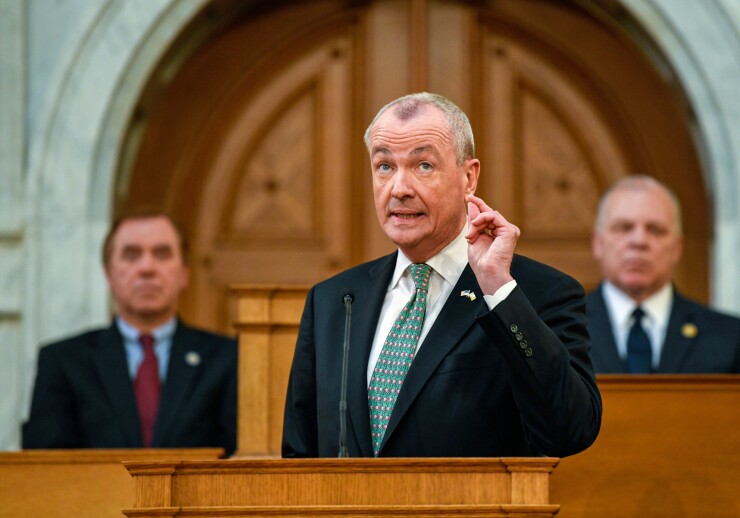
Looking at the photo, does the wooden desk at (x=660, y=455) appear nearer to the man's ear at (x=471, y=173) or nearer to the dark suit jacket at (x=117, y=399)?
the man's ear at (x=471, y=173)

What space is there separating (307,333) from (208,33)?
2989mm

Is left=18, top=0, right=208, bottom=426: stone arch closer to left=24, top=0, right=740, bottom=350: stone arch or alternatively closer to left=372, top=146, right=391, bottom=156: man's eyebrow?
left=24, top=0, right=740, bottom=350: stone arch

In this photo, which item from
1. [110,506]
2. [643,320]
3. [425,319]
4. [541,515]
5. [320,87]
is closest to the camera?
[541,515]

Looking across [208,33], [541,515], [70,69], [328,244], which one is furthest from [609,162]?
[541,515]

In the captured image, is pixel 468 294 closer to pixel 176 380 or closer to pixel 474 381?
pixel 474 381

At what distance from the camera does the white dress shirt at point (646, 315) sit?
14.7 feet

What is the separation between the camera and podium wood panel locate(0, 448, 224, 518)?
334 cm

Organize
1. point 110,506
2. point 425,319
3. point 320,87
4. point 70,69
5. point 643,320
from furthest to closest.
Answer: point 320,87 → point 70,69 → point 643,320 → point 110,506 → point 425,319

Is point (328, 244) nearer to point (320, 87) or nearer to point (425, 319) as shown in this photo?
point (320, 87)

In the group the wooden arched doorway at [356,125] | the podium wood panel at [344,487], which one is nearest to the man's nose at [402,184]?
the podium wood panel at [344,487]

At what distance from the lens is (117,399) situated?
14.2 feet

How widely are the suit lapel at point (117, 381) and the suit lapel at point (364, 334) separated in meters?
1.68

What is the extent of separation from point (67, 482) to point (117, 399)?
96cm

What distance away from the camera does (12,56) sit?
538 cm
